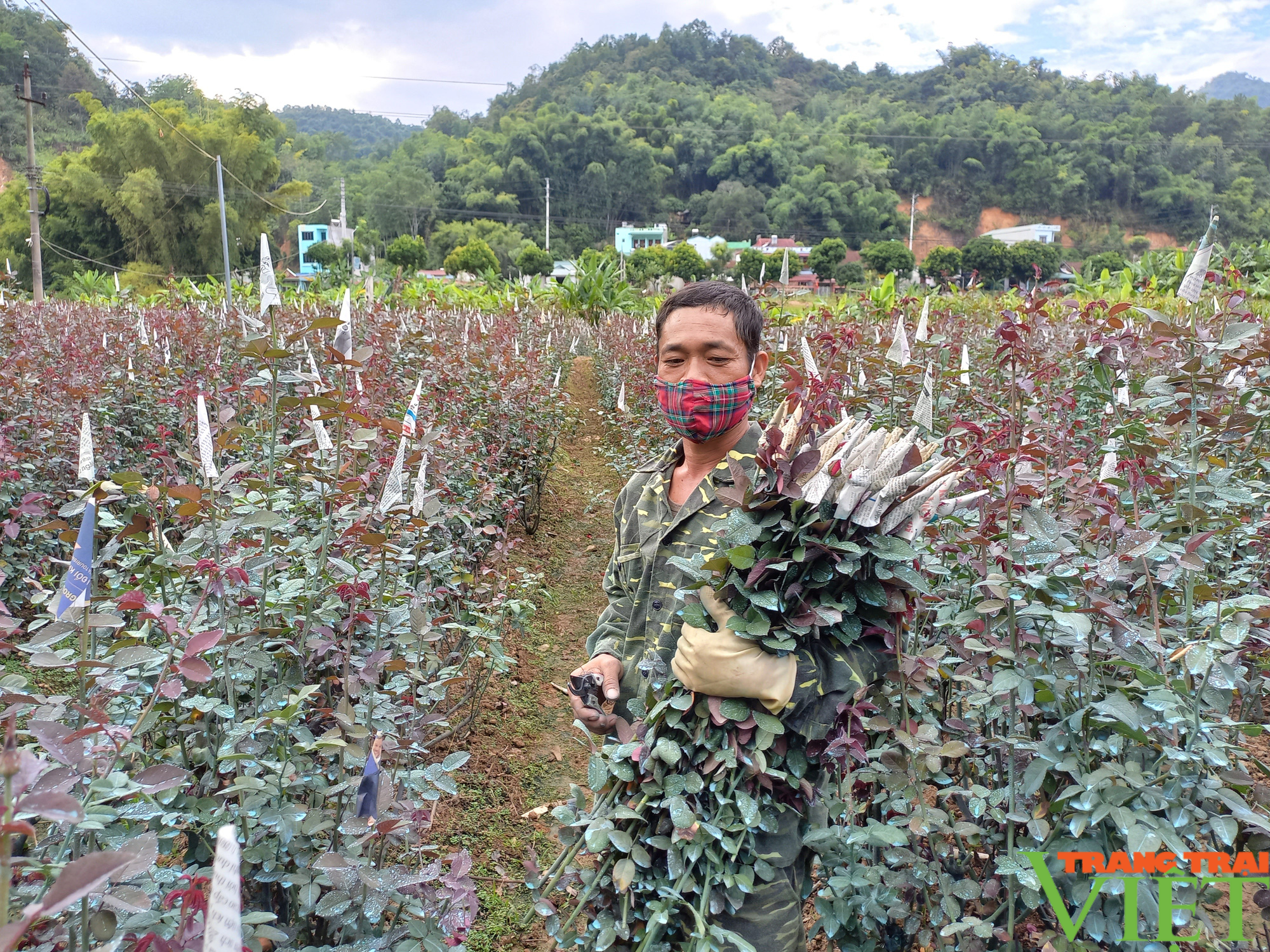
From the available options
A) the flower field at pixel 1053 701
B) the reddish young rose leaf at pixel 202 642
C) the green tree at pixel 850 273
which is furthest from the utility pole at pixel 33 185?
the green tree at pixel 850 273

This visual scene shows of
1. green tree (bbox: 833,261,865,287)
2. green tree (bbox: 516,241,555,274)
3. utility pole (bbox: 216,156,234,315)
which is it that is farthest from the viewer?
green tree (bbox: 516,241,555,274)

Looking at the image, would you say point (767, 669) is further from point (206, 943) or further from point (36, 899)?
point (36, 899)

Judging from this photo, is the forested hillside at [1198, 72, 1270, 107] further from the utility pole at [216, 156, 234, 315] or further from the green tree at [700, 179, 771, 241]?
the utility pole at [216, 156, 234, 315]

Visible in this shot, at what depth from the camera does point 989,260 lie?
139 ft

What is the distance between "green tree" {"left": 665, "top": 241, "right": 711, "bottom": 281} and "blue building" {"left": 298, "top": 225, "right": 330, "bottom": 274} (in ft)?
91.7

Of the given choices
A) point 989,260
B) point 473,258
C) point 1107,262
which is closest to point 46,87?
point 473,258

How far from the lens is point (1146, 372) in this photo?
312 centimetres

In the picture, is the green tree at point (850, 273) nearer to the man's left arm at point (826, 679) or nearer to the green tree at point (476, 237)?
the green tree at point (476, 237)

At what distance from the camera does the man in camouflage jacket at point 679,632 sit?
1354 mm

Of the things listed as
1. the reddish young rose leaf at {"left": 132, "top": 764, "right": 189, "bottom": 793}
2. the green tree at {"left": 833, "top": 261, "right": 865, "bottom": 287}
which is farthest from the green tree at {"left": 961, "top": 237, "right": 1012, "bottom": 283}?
the reddish young rose leaf at {"left": 132, "top": 764, "right": 189, "bottom": 793}

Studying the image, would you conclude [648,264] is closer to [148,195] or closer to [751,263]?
[751,263]

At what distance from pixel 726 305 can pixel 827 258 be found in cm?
3433

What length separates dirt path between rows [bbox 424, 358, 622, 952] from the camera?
2.55 metres

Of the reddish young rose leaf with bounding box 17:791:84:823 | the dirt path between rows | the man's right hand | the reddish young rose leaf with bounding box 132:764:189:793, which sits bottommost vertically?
the dirt path between rows
